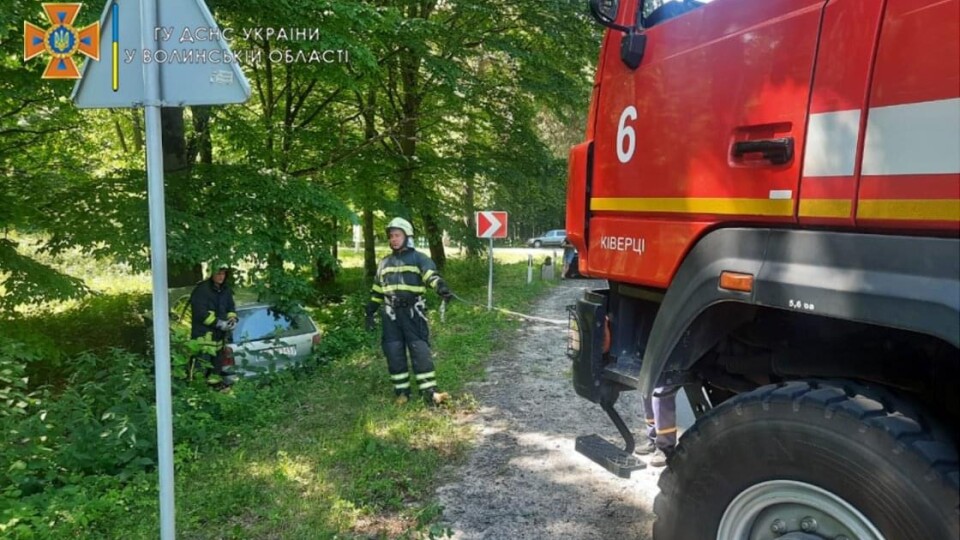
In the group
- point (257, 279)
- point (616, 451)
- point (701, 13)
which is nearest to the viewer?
point (701, 13)

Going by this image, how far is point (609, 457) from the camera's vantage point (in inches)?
124

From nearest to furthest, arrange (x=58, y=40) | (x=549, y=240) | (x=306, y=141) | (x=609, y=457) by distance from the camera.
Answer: (x=609, y=457)
(x=58, y=40)
(x=306, y=141)
(x=549, y=240)

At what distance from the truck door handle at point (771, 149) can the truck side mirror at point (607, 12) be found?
0.91 meters

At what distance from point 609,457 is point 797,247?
63.8 inches

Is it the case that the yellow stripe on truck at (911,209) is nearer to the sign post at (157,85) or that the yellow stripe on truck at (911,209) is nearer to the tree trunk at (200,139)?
the sign post at (157,85)

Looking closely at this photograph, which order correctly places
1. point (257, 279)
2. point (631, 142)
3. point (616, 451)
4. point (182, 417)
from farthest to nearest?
point (257, 279) → point (182, 417) → point (616, 451) → point (631, 142)

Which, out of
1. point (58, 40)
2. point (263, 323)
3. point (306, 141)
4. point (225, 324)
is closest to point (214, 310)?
point (225, 324)

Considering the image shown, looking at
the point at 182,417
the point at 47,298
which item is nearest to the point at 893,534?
the point at 182,417

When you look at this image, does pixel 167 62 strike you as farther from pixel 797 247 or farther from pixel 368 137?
pixel 368 137

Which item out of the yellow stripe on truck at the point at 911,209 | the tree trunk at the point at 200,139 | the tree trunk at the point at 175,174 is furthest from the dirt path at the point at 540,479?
the tree trunk at the point at 200,139

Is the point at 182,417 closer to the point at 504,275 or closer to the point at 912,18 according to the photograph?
the point at 912,18

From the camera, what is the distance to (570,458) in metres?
4.36

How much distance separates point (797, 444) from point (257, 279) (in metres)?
6.92

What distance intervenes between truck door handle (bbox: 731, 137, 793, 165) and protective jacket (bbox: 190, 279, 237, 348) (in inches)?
257
